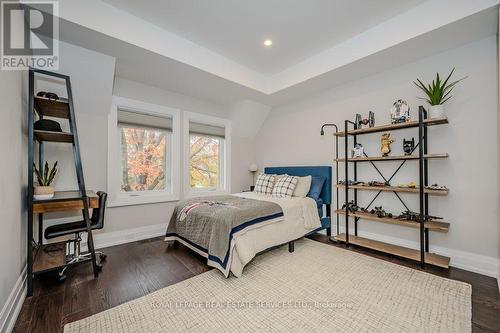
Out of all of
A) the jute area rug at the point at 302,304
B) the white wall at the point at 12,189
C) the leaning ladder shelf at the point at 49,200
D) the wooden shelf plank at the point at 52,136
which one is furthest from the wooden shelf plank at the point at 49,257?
the wooden shelf plank at the point at 52,136

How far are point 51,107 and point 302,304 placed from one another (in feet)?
10.4

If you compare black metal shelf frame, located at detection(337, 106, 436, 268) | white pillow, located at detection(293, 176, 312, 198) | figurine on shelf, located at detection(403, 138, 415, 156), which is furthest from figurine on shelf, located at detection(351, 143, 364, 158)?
white pillow, located at detection(293, 176, 312, 198)

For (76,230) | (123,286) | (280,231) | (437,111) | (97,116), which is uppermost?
(97,116)

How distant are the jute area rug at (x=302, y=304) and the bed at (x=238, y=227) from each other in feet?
0.76

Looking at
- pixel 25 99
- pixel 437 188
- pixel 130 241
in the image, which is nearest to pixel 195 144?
pixel 130 241

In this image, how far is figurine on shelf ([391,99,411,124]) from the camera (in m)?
2.65

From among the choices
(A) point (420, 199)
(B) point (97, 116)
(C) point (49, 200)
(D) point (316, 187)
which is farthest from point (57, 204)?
(A) point (420, 199)

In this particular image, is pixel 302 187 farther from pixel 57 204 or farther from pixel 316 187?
pixel 57 204

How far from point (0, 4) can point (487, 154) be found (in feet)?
14.7

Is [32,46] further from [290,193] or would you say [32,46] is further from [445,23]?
[445,23]

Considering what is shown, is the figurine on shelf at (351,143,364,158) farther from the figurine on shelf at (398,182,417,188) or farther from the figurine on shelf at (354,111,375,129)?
the figurine on shelf at (398,182,417,188)

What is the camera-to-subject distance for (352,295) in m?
1.84

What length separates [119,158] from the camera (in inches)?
129

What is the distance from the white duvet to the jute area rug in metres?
0.20
